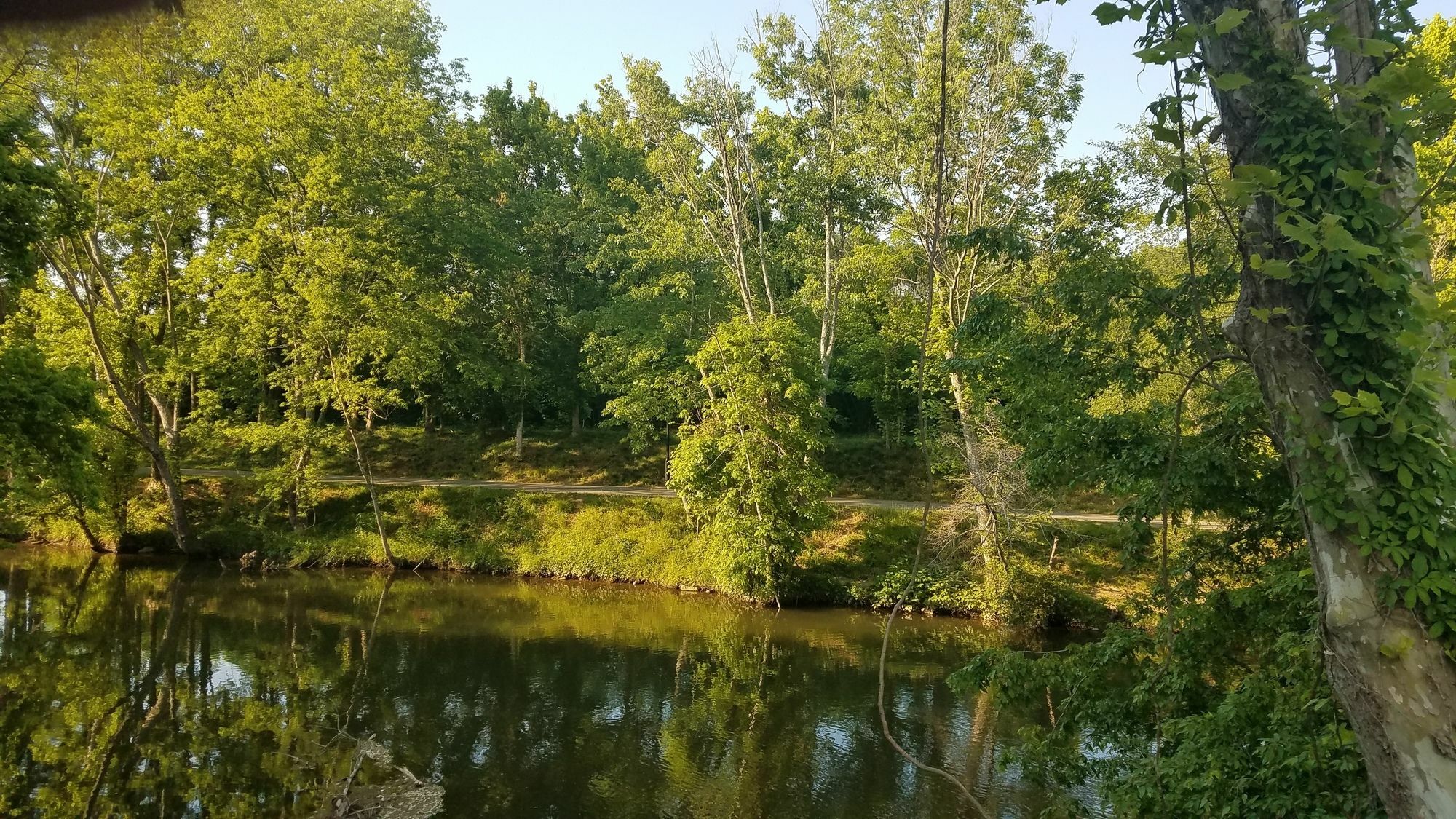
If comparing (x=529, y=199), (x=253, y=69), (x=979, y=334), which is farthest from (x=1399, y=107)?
(x=529, y=199)

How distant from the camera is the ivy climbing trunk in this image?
7.35 ft

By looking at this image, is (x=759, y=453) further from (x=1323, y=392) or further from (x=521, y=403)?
(x=1323, y=392)

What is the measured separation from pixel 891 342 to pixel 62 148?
2224 cm

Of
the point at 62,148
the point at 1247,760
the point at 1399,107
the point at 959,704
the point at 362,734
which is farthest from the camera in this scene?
the point at 62,148

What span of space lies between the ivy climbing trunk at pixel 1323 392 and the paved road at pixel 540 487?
2081cm

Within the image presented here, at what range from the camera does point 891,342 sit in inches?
984

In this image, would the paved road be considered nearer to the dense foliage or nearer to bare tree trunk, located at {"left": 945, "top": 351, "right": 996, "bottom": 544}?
the dense foliage

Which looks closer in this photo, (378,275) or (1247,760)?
(1247,760)

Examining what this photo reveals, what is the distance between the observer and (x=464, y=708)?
11.8m

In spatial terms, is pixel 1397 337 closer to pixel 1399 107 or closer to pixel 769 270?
pixel 1399 107

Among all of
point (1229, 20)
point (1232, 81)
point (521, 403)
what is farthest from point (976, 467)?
point (521, 403)

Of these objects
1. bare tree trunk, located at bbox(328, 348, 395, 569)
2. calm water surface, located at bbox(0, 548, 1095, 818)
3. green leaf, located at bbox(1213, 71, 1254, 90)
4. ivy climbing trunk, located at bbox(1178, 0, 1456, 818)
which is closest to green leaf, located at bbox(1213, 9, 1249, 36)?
ivy climbing trunk, located at bbox(1178, 0, 1456, 818)

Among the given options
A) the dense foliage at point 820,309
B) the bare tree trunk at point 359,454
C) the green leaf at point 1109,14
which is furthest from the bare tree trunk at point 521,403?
the green leaf at point 1109,14

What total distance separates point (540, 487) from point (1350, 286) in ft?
83.3
